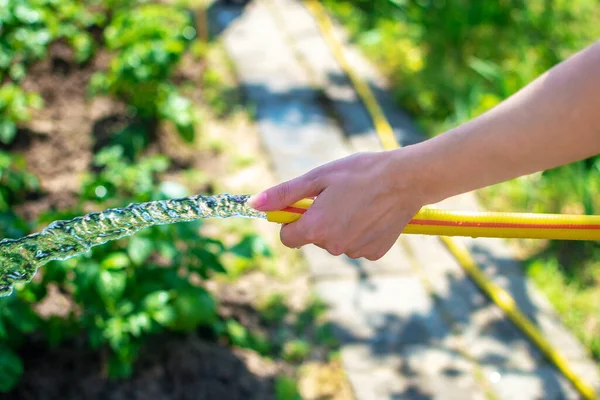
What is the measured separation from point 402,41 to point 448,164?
3723 millimetres

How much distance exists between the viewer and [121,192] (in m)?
3.08

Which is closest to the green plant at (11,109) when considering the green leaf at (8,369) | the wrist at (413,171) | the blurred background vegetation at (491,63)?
the green leaf at (8,369)

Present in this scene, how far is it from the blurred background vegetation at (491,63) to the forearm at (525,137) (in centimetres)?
201

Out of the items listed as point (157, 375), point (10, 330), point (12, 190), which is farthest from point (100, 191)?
point (12, 190)

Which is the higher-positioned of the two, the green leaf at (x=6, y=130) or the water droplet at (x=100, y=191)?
the green leaf at (x=6, y=130)

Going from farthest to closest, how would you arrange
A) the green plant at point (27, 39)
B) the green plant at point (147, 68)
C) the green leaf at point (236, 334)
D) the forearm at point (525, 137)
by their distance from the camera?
the green plant at point (147, 68) < the green plant at point (27, 39) < the green leaf at point (236, 334) < the forearm at point (525, 137)

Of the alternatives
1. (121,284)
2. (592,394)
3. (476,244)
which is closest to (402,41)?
(476,244)

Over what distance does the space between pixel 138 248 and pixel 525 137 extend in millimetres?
1363

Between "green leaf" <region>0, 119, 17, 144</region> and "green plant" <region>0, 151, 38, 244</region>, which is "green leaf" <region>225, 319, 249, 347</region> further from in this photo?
"green leaf" <region>0, 119, 17, 144</region>

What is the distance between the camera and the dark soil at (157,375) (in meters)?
2.36

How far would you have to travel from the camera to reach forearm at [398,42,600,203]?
1.29m

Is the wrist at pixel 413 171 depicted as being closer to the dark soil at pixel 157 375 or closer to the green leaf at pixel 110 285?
the green leaf at pixel 110 285

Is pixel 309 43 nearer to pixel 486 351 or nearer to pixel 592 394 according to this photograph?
pixel 486 351

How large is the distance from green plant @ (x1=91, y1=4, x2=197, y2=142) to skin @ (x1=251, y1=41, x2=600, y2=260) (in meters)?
2.26
